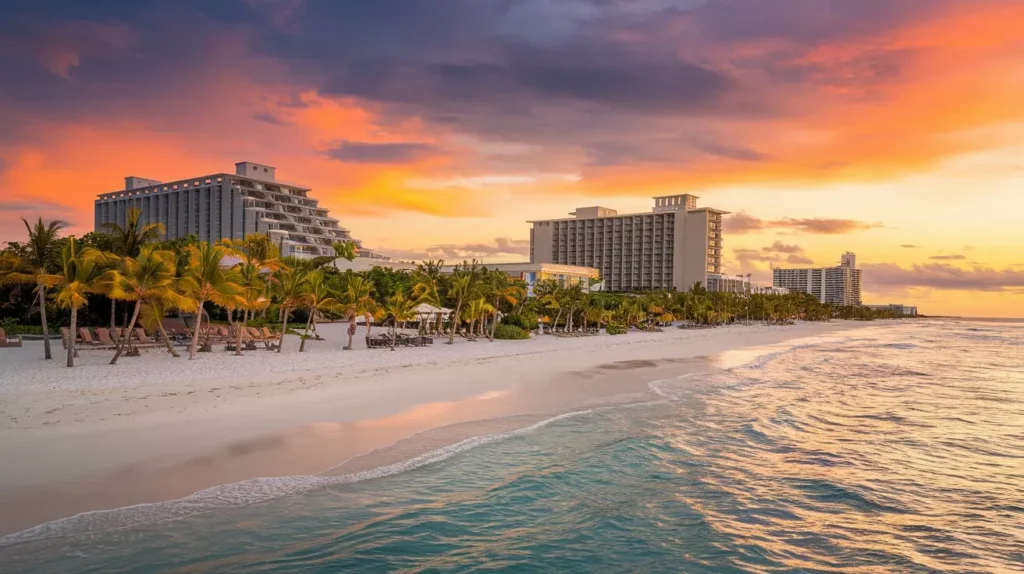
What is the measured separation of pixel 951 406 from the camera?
21.8 metres

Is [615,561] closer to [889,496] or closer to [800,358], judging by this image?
[889,496]

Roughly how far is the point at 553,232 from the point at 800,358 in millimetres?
124566

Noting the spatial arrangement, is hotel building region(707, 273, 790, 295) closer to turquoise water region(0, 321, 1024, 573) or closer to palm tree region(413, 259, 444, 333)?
palm tree region(413, 259, 444, 333)

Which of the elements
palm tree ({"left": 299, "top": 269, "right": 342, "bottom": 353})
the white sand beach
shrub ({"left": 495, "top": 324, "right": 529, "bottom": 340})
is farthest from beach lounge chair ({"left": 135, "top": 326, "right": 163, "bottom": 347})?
shrub ({"left": 495, "top": 324, "right": 529, "bottom": 340})

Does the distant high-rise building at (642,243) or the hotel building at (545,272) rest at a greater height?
the distant high-rise building at (642,243)

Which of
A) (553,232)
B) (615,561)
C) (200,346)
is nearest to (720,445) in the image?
(615,561)

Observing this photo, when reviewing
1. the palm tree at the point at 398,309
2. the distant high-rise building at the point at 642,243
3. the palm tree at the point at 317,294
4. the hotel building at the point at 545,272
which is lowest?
the palm tree at the point at 398,309

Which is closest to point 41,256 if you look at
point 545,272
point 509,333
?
point 509,333

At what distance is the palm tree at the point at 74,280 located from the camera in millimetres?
20094

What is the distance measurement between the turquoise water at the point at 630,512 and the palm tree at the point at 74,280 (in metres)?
14.7

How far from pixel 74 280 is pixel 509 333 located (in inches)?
1118

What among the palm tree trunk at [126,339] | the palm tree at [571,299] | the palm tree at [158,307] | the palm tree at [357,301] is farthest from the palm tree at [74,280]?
the palm tree at [571,299]

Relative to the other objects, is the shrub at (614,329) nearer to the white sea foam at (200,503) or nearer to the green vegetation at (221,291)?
the green vegetation at (221,291)

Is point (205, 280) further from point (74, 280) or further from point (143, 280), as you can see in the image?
point (74, 280)
